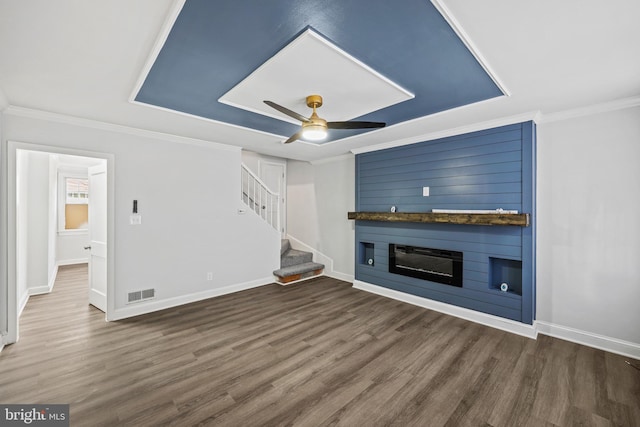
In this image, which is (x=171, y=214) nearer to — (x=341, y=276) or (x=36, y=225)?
(x=36, y=225)

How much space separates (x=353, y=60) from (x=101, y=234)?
4.18 meters

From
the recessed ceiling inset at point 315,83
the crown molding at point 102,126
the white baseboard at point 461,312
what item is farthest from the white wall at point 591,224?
the crown molding at point 102,126

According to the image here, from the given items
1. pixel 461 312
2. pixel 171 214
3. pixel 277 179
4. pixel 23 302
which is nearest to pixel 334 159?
pixel 277 179

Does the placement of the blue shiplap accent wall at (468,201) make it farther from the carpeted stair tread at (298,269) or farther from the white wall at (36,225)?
the white wall at (36,225)

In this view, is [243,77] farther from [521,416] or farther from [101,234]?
[521,416]

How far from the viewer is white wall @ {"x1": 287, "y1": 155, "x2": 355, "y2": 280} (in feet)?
18.6

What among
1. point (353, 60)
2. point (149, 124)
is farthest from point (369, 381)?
point (149, 124)

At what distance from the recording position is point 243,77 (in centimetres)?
243

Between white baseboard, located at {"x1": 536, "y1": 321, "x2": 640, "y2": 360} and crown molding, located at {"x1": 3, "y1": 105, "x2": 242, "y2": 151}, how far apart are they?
5.46 meters

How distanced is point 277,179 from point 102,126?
3.86 m

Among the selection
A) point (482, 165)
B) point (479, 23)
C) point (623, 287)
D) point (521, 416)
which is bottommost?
point (521, 416)

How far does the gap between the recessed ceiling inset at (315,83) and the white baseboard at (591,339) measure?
3319 mm

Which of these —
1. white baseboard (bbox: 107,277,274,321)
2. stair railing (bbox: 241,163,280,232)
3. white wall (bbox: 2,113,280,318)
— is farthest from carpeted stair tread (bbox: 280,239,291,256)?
white baseboard (bbox: 107,277,274,321)

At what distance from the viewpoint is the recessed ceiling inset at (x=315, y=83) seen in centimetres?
204
